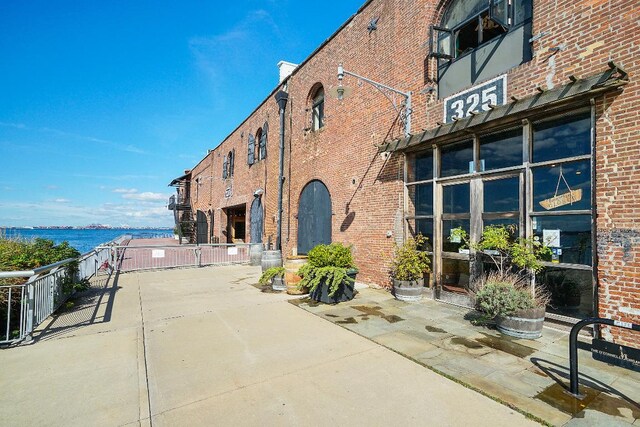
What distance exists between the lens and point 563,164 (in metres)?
5.17

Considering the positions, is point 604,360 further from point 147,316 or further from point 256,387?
point 147,316

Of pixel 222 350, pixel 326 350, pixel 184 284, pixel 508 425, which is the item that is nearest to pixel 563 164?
pixel 508 425

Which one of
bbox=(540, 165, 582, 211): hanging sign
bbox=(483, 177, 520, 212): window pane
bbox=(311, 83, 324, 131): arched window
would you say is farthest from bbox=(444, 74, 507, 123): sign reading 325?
bbox=(311, 83, 324, 131): arched window

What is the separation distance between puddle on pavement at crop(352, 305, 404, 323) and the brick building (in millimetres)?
1754

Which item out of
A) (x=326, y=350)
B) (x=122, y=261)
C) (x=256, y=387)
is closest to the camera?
(x=256, y=387)

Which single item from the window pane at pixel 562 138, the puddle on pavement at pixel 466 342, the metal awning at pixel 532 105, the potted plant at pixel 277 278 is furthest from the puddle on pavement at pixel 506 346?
the potted plant at pixel 277 278

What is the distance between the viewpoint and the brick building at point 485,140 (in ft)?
14.5

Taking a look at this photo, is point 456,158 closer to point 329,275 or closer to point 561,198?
point 561,198

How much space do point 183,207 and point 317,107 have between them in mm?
27523

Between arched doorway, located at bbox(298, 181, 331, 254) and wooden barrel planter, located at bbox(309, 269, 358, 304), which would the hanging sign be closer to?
wooden barrel planter, located at bbox(309, 269, 358, 304)

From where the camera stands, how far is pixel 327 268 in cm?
709

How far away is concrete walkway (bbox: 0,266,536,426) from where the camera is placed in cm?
286

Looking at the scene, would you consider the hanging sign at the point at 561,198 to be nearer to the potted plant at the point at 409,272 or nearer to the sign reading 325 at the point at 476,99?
the sign reading 325 at the point at 476,99

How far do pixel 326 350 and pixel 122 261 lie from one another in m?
11.4
